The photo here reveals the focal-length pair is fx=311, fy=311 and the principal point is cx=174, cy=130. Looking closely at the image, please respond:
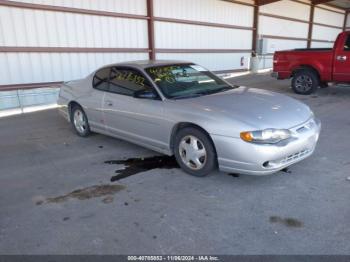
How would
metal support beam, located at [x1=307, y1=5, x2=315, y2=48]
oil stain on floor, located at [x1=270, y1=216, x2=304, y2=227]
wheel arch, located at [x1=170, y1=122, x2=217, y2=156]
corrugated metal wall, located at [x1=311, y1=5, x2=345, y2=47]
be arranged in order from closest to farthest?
oil stain on floor, located at [x1=270, y1=216, x2=304, y2=227] → wheel arch, located at [x1=170, y1=122, x2=217, y2=156] → metal support beam, located at [x1=307, y1=5, x2=315, y2=48] → corrugated metal wall, located at [x1=311, y1=5, x2=345, y2=47]

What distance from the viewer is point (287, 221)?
297cm

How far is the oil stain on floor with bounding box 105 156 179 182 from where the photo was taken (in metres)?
4.21

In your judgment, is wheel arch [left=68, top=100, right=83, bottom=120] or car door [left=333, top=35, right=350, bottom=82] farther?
car door [left=333, top=35, right=350, bottom=82]

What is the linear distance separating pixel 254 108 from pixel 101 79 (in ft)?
9.12

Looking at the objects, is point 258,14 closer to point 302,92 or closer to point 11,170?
point 302,92

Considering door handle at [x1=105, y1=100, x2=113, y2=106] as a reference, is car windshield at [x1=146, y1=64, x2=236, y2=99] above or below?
above

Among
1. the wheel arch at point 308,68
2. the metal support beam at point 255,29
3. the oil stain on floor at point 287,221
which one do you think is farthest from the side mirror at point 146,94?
the metal support beam at point 255,29

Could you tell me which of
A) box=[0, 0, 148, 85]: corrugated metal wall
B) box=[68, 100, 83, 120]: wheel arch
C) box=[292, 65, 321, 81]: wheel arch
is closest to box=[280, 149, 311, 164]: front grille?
box=[68, 100, 83, 120]: wheel arch

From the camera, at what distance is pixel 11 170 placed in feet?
14.6

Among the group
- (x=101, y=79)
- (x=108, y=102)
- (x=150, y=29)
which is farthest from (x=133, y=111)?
(x=150, y=29)

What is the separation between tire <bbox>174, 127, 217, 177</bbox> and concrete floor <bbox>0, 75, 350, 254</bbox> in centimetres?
13

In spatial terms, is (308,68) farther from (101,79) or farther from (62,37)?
(62,37)

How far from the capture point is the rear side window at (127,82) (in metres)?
4.53

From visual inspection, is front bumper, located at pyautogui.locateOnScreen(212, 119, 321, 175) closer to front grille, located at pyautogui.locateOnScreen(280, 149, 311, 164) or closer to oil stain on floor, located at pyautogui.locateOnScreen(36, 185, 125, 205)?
front grille, located at pyautogui.locateOnScreen(280, 149, 311, 164)
